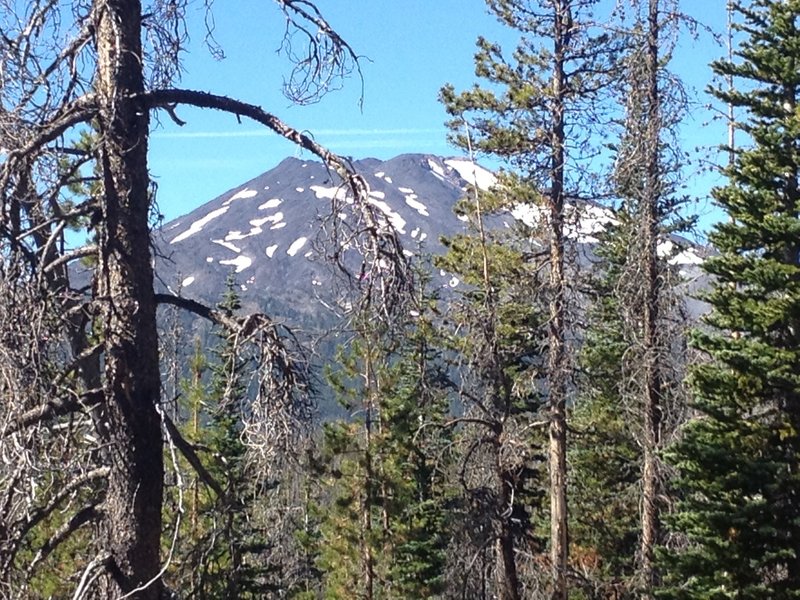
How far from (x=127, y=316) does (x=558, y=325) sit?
408 inches

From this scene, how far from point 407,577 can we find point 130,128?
24.4m

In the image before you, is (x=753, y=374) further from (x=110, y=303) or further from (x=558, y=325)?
(x=110, y=303)

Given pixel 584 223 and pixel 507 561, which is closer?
pixel 584 223

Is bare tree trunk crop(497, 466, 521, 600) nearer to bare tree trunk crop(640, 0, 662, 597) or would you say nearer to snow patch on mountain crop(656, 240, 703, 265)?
bare tree trunk crop(640, 0, 662, 597)

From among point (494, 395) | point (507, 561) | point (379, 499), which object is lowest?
point (379, 499)

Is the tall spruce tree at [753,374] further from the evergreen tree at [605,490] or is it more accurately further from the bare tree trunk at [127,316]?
the bare tree trunk at [127,316]

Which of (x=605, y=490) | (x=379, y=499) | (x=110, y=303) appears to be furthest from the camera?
(x=379, y=499)

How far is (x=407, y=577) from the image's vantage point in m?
27.2

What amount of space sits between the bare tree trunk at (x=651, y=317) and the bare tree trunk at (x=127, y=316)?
9.76 m

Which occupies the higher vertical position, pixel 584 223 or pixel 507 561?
pixel 584 223

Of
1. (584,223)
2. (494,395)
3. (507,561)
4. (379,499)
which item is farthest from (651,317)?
(379,499)

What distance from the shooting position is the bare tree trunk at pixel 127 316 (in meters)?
4.29

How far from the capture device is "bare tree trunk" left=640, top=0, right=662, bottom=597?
13.6 meters

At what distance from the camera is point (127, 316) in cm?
438
